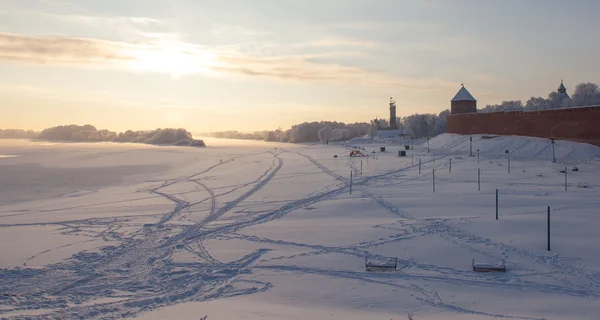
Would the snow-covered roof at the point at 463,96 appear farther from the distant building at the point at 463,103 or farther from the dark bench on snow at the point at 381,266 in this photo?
Result: the dark bench on snow at the point at 381,266

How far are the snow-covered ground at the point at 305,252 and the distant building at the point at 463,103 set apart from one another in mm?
40507

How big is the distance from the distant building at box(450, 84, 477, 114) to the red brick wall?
14.5 feet

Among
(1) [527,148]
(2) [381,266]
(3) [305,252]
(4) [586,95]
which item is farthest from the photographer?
(4) [586,95]

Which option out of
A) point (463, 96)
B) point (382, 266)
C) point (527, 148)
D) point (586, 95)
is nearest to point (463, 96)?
point (463, 96)

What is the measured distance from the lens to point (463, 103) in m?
63.9

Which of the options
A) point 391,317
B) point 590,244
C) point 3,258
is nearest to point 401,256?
point 391,317

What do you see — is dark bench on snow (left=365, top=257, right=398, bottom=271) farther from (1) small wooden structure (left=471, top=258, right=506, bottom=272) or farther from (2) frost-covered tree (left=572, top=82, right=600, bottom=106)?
(2) frost-covered tree (left=572, top=82, right=600, bottom=106)

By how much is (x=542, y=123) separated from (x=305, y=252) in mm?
38876

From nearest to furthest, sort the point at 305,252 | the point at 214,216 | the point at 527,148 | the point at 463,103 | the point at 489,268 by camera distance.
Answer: the point at 489,268, the point at 305,252, the point at 214,216, the point at 527,148, the point at 463,103

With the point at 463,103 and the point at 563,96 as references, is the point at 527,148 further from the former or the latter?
the point at 563,96

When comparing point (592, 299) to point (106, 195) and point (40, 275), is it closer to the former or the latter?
point (40, 275)

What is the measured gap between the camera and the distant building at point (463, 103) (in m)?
63.8

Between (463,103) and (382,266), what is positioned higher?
(463,103)

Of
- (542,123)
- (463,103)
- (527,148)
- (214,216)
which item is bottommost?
(214,216)
